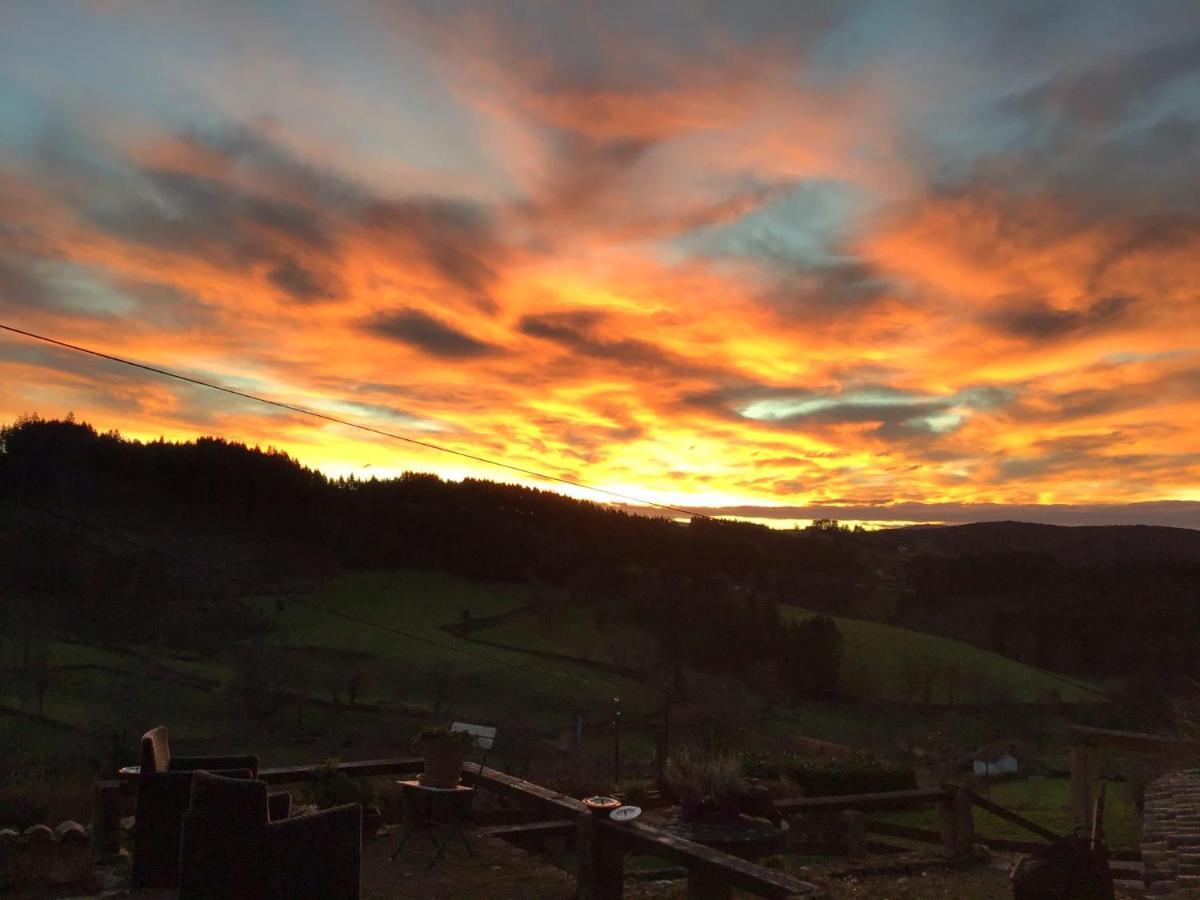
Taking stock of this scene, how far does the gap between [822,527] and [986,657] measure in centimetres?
1365

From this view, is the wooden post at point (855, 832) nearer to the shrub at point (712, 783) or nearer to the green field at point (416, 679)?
the shrub at point (712, 783)

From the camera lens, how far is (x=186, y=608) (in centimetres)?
4559

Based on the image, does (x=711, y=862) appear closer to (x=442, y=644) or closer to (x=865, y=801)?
(x=865, y=801)

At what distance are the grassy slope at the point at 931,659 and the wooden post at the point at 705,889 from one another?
47.3 m

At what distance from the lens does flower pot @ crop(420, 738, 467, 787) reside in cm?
726

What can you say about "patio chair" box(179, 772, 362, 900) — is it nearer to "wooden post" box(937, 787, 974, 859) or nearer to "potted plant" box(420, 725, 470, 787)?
"potted plant" box(420, 725, 470, 787)

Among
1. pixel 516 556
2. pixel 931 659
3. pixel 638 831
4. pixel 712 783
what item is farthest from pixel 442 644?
pixel 638 831

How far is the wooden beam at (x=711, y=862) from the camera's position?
152 inches

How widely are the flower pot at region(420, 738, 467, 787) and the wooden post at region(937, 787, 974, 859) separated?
538 centimetres

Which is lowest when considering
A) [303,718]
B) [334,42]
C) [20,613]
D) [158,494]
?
[303,718]

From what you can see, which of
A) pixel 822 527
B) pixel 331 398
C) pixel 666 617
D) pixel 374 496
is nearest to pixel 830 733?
pixel 666 617

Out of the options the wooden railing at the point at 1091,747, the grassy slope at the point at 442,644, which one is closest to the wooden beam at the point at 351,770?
the wooden railing at the point at 1091,747

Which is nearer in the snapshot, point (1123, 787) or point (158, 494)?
Result: point (1123, 787)

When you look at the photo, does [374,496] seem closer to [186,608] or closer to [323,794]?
[186,608]
